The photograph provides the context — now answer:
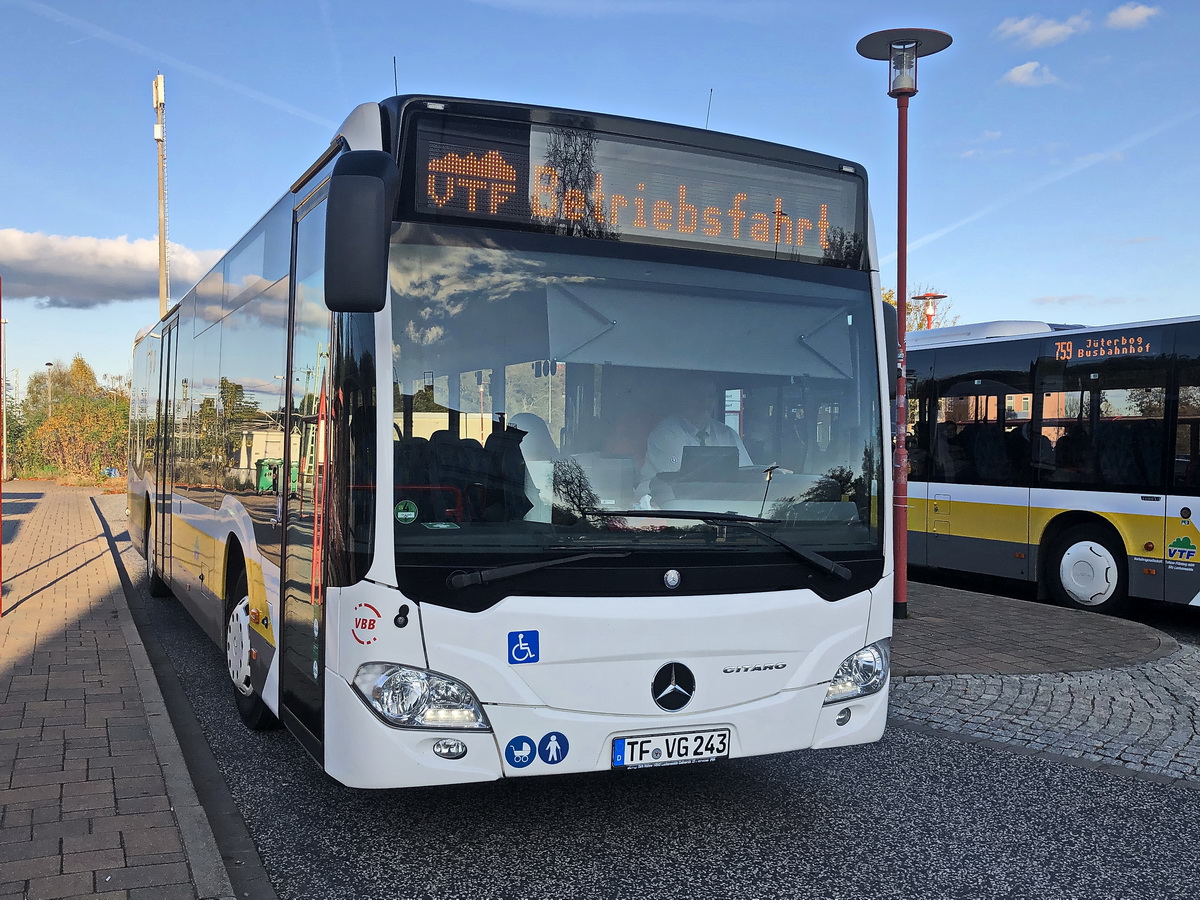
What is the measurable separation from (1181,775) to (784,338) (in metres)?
3.33

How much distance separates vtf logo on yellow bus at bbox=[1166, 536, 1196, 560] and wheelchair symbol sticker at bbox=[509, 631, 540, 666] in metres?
8.25

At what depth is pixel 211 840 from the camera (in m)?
4.29

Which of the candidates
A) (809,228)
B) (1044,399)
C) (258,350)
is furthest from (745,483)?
(1044,399)

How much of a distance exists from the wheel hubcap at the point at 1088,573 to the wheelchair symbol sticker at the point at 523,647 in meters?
8.79

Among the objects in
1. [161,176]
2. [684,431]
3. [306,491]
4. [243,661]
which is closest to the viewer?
[684,431]

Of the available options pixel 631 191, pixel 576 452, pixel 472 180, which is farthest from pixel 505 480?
pixel 631 191

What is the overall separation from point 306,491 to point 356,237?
4.30 ft

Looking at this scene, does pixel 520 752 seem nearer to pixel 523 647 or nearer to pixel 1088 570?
pixel 523 647

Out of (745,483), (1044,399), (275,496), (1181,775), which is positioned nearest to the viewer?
(745,483)

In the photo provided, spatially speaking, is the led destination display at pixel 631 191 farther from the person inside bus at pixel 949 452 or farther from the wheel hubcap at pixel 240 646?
the person inside bus at pixel 949 452

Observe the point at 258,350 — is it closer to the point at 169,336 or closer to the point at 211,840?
the point at 211,840

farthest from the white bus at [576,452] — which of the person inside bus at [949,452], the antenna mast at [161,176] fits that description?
the antenna mast at [161,176]

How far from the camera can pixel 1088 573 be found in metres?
11.2

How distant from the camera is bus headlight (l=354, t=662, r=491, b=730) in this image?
392 centimetres
